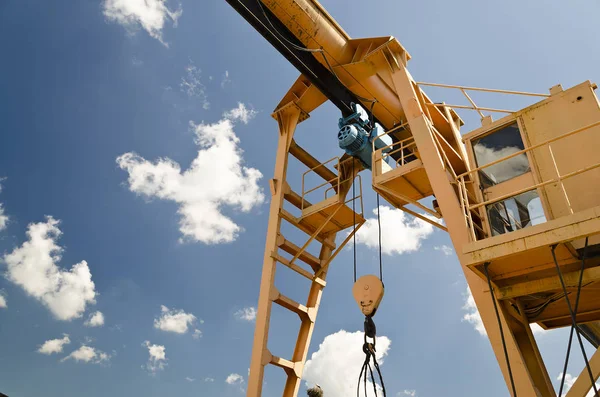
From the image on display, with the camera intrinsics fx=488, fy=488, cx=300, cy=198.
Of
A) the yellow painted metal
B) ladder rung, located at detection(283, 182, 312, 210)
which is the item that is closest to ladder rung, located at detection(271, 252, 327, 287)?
ladder rung, located at detection(283, 182, 312, 210)

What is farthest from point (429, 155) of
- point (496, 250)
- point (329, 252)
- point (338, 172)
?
point (329, 252)

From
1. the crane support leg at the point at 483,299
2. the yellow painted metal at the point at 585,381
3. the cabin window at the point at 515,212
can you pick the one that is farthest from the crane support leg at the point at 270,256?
the yellow painted metal at the point at 585,381

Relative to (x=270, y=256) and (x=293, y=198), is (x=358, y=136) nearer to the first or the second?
(x=293, y=198)

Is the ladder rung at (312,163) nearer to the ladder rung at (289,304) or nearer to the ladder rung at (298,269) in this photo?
the ladder rung at (298,269)

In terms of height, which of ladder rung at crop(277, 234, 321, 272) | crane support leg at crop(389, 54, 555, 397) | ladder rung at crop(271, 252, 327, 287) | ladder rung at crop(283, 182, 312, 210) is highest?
ladder rung at crop(283, 182, 312, 210)

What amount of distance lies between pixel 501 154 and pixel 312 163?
17.1 feet

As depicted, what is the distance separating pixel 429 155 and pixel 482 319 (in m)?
2.71

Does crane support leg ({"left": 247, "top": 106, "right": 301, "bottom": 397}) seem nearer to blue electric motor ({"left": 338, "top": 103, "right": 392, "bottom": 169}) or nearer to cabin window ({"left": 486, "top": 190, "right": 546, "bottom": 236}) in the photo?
blue electric motor ({"left": 338, "top": 103, "right": 392, "bottom": 169})

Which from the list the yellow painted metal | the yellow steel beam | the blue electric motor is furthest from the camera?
the blue electric motor

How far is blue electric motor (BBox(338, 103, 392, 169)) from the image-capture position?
35.2ft

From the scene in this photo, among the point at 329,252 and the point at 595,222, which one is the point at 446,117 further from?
the point at 595,222

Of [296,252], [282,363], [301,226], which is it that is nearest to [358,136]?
[301,226]

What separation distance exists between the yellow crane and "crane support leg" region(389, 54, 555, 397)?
0.02 metres

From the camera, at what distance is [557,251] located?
6121 mm
